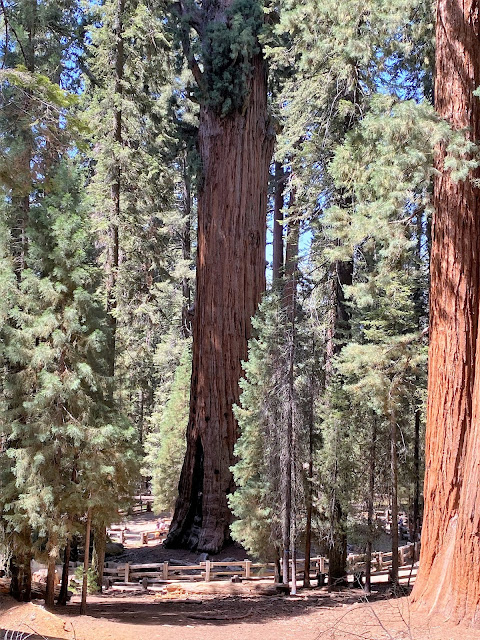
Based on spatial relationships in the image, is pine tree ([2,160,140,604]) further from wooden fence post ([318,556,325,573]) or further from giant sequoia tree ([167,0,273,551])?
wooden fence post ([318,556,325,573])

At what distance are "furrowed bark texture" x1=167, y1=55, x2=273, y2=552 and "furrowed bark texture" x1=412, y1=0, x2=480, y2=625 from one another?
7.72 meters

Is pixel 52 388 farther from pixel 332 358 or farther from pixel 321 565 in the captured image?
pixel 321 565

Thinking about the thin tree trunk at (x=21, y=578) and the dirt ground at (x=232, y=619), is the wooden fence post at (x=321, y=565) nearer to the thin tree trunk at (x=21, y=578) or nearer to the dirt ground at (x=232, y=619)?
the dirt ground at (x=232, y=619)

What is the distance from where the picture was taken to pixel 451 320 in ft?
24.8

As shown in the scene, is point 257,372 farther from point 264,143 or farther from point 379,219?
point 264,143

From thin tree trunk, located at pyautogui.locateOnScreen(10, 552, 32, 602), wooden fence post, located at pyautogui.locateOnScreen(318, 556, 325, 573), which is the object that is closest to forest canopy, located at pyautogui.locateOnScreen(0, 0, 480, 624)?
thin tree trunk, located at pyautogui.locateOnScreen(10, 552, 32, 602)

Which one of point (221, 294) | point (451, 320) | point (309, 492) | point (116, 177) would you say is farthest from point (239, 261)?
point (451, 320)

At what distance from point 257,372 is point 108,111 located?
260 inches

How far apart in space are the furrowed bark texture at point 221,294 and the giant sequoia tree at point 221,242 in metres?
0.02

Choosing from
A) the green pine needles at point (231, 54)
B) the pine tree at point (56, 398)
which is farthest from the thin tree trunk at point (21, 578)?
the green pine needles at point (231, 54)

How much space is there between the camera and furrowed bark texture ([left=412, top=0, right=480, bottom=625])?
734 cm

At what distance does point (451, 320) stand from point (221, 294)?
27.0ft

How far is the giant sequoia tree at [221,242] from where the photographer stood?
48.5 feet

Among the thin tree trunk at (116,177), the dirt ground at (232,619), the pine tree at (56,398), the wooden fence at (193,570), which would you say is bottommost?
the wooden fence at (193,570)
